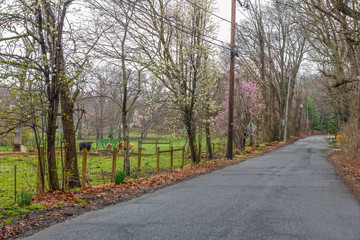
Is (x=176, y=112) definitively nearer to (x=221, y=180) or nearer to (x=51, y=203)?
(x=221, y=180)

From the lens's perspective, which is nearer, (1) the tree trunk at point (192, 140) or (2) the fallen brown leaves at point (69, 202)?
(2) the fallen brown leaves at point (69, 202)

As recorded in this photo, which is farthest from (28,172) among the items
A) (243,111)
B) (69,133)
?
(243,111)

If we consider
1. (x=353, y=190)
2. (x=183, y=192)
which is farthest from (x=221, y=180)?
(x=353, y=190)

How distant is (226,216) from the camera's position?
6926 mm

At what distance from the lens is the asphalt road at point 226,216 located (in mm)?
5711

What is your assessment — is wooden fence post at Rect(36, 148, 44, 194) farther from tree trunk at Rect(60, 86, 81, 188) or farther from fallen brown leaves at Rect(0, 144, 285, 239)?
tree trunk at Rect(60, 86, 81, 188)

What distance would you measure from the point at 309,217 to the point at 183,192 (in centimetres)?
379

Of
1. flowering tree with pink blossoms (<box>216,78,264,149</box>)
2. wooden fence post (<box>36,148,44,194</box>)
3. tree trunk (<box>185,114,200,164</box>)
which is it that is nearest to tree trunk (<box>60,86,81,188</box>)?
wooden fence post (<box>36,148,44,194</box>)

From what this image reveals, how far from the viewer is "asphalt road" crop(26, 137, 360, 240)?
18.7ft

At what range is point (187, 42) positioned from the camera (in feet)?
57.5

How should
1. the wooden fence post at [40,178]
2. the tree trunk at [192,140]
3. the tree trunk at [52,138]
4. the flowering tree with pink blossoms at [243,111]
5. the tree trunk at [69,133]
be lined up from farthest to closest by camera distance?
the flowering tree with pink blossoms at [243,111] < the tree trunk at [192,140] < the tree trunk at [69,133] < the wooden fence post at [40,178] < the tree trunk at [52,138]

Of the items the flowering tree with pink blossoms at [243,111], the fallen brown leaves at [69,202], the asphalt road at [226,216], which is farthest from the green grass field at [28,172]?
the asphalt road at [226,216]

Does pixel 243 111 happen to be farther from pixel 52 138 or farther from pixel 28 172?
pixel 52 138

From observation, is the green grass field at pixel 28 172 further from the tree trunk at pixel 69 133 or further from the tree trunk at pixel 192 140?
the tree trunk at pixel 192 140
